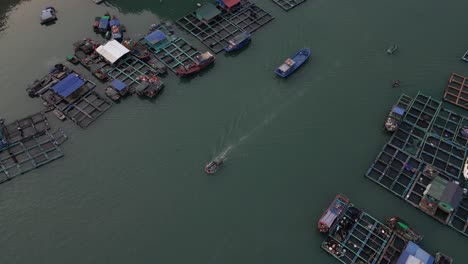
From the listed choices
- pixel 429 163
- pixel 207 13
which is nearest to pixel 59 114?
pixel 207 13

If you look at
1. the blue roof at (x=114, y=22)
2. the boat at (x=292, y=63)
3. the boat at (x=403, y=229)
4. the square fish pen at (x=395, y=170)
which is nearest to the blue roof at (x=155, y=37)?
the blue roof at (x=114, y=22)

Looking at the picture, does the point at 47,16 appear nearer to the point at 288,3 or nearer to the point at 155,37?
the point at 155,37

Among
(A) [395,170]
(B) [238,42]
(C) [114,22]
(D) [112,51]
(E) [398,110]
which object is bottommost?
(D) [112,51]

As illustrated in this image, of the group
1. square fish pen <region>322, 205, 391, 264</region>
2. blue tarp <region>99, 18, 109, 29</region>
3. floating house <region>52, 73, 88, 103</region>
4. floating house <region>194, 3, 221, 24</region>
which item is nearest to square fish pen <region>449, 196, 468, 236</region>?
square fish pen <region>322, 205, 391, 264</region>

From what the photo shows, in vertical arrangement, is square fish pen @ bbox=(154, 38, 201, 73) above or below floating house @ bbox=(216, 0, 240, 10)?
below

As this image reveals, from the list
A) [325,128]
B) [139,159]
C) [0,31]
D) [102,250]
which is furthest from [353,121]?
[0,31]

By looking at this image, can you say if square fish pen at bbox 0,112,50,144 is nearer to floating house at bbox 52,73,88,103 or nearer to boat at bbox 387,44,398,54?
floating house at bbox 52,73,88,103

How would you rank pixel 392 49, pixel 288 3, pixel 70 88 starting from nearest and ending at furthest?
pixel 70 88
pixel 392 49
pixel 288 3
